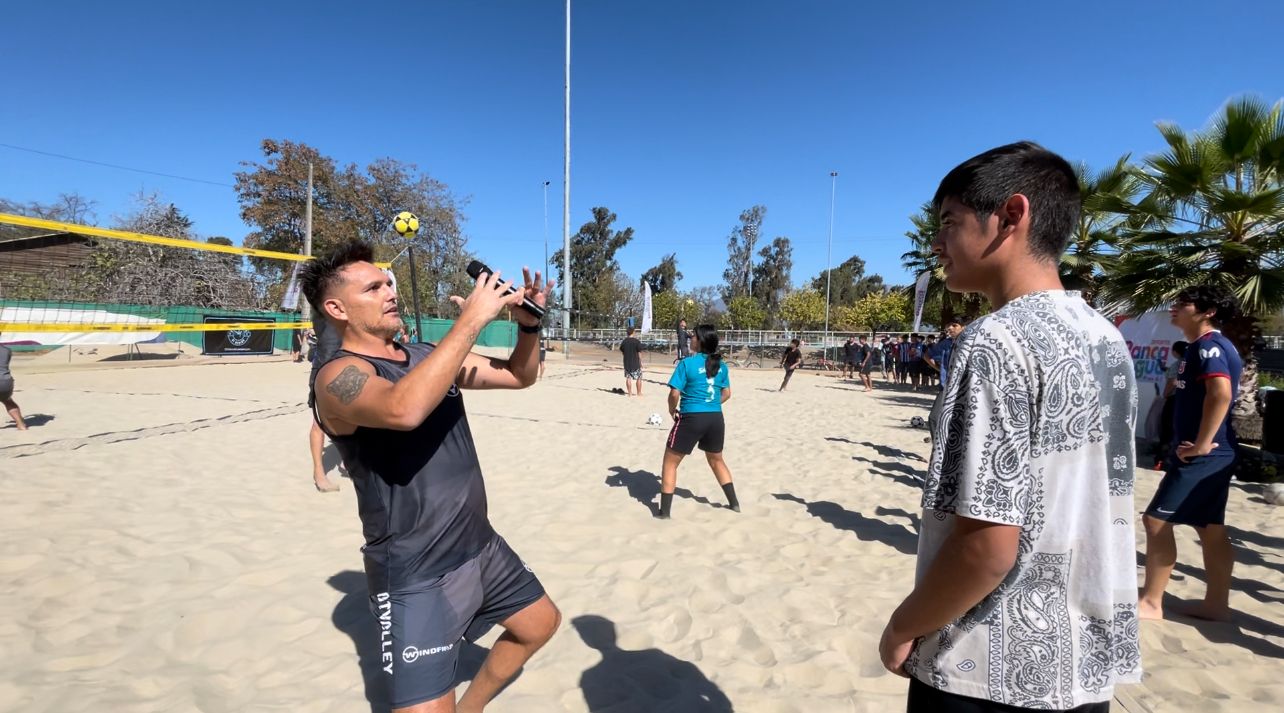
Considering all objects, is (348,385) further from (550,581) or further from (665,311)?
(665,311)

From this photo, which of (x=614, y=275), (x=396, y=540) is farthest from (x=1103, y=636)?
(x=614, y=275)

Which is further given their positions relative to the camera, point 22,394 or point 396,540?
point 22,394

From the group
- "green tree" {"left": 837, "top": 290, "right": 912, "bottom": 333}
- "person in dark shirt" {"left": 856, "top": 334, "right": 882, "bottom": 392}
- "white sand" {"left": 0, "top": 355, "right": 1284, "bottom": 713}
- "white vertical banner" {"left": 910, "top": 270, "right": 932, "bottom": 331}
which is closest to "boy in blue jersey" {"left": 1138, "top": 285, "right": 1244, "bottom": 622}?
"white sand" {"left": 0, "top": 355, "right": 1284, "bottom": 713}

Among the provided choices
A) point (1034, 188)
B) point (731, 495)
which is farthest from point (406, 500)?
point (731, 495)

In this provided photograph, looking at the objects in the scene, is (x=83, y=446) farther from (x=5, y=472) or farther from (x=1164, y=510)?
(x=1164, y=510)

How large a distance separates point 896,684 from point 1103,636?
5.82ft

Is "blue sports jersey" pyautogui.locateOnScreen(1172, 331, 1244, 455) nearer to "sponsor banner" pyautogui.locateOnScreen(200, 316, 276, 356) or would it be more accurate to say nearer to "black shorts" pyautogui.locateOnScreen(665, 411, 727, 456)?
"black shorts" pyautogui.locateOnScreen(665, 411, 727, 456)

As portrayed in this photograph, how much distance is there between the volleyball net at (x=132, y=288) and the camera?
1736cm

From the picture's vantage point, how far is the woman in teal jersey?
15.5 ft

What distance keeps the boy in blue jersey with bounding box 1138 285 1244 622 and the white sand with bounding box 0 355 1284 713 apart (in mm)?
282

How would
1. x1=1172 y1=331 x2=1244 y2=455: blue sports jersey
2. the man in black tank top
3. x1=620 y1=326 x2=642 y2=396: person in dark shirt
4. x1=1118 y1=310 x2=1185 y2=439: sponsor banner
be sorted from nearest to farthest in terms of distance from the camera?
1. the man in black tank top
2. x1=1172 y1=331 x2=1244 y2=455: blue sports jersey
3. x1=1118 y1=310 x2=1185 y2=439: sponsor banner
4. x1=620 y1=326 x2=642 y2=396: person in dark shirt

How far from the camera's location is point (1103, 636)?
3.53 feet

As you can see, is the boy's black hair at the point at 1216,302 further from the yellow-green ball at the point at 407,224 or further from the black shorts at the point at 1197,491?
the yellow-green ball at the point at 407,224

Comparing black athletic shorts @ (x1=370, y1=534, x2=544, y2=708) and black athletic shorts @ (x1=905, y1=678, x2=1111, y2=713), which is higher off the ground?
black athletic shorts @ (x1=905, y1=678, x2=1111, y2=713)
